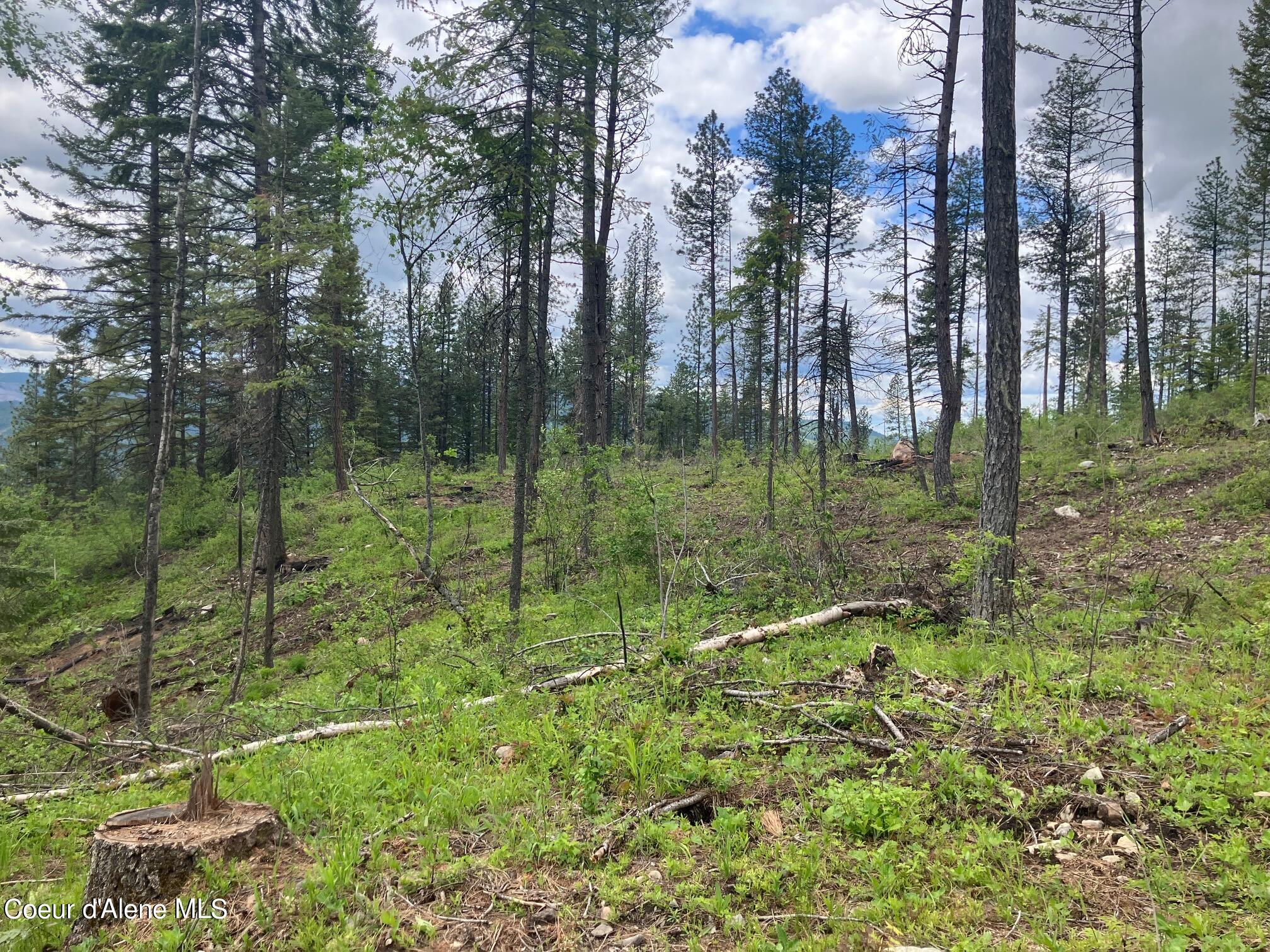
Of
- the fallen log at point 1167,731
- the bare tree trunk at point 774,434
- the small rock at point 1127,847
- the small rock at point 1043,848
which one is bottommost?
the small rock at point 1043,848

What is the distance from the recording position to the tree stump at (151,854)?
9.74ft

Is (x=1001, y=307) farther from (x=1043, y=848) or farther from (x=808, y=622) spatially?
(x=1043, y=848)

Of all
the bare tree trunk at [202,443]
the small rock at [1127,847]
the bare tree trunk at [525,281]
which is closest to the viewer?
the small rock at [1127,847]

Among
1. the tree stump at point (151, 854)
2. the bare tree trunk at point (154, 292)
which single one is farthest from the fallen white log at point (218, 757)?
the bare tree trunk at point (154, 292)

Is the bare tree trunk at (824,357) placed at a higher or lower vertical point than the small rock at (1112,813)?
higher

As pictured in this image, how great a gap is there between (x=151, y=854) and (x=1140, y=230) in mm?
19416

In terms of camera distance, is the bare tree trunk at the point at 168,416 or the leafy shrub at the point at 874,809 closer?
the leafy shrub at the point at 874,809

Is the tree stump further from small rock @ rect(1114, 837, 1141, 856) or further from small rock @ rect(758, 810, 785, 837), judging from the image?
small rock @ rect(1114, 837, 1141, 856)

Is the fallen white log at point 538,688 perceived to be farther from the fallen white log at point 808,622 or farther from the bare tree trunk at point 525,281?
the bare tree trunk at point 525,281

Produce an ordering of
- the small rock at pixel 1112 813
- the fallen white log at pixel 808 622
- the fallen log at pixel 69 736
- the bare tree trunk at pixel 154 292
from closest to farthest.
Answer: the small rock at pixel 1112 813, the fallen log at pixel 69 736, the fallen white log at pixel 808 622, the bare tree trunk at pixel 154 292

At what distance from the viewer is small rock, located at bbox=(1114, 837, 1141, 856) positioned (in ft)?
8.85

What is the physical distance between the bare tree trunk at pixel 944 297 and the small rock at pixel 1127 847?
406 inches

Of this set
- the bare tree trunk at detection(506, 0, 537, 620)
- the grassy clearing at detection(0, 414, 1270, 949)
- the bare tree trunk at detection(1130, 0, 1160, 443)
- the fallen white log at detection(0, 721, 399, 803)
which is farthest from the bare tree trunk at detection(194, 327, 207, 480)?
the bare tree trunk at detection(1130, 0, 1160, 443)

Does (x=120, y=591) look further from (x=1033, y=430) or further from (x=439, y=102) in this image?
(x=1033, y=430)
